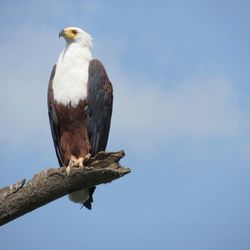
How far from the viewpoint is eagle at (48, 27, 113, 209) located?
24.5ft

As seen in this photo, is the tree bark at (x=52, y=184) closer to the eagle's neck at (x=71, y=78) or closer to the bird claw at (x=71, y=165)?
the bird claw at (x=71, y=165)

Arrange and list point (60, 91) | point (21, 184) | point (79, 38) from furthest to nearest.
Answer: point (79, 38)
point (60, 91)
point (21, 184)

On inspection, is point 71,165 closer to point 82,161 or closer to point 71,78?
point 82,161

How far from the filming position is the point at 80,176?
6.18 m

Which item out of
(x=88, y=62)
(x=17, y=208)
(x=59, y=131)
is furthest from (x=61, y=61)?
(x=17, y=208)

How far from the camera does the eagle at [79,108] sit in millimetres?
7461

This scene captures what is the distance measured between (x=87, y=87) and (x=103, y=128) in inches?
24.8

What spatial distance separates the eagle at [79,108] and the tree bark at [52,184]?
1.14 metres

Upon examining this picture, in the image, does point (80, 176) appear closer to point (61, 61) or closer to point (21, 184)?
point (21, 184)

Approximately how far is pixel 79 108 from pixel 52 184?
164cm

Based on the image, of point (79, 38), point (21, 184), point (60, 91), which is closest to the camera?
point (21, 184)

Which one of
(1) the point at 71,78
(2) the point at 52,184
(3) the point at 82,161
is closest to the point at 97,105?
(1) the point at 71,78

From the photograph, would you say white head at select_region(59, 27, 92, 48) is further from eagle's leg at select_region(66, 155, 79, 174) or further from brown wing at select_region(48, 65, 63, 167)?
eagle's leg at select_region(66, 155, 79, 174)

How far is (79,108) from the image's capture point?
746cm
